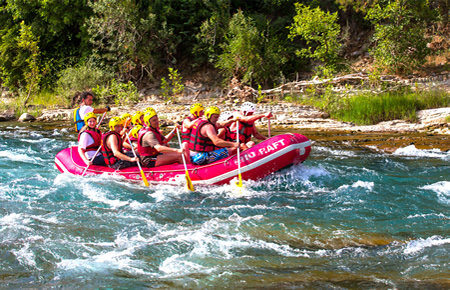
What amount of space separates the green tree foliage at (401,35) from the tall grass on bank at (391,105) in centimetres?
267

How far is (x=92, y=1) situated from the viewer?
19.8 m

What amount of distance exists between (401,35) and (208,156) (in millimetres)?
10580

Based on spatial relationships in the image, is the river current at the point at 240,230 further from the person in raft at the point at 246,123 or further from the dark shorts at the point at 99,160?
the person in raft at the point at 246,123

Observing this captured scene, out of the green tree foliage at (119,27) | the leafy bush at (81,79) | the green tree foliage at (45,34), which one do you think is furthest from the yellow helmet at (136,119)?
the green tree foliage at (45,34)

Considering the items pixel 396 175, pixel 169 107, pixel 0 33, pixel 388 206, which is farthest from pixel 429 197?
pixel 0 33

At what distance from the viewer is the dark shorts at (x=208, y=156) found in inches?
292

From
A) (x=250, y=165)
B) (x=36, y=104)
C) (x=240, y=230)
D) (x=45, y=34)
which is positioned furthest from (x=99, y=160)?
(x=45, y=34)

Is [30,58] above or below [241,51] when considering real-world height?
above

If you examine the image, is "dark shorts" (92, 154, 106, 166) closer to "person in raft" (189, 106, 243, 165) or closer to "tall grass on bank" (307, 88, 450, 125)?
"person in raft" (189, 106, 243, 165)

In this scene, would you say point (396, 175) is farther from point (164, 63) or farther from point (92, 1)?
point (92, 1)

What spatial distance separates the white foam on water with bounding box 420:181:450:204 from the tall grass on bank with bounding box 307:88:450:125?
5.42 metres

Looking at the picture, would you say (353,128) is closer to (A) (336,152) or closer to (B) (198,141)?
(A) (336,152)

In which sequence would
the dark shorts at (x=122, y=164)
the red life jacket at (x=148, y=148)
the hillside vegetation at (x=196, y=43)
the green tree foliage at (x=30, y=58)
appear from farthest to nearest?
the green tree foliage at (x=30, y=58), the hillside vegetation at (x=196, y=43), the dark shorts at (x=122, y=164), the red life jacket at (x=148, y=148)

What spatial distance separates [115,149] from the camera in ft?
24.6
